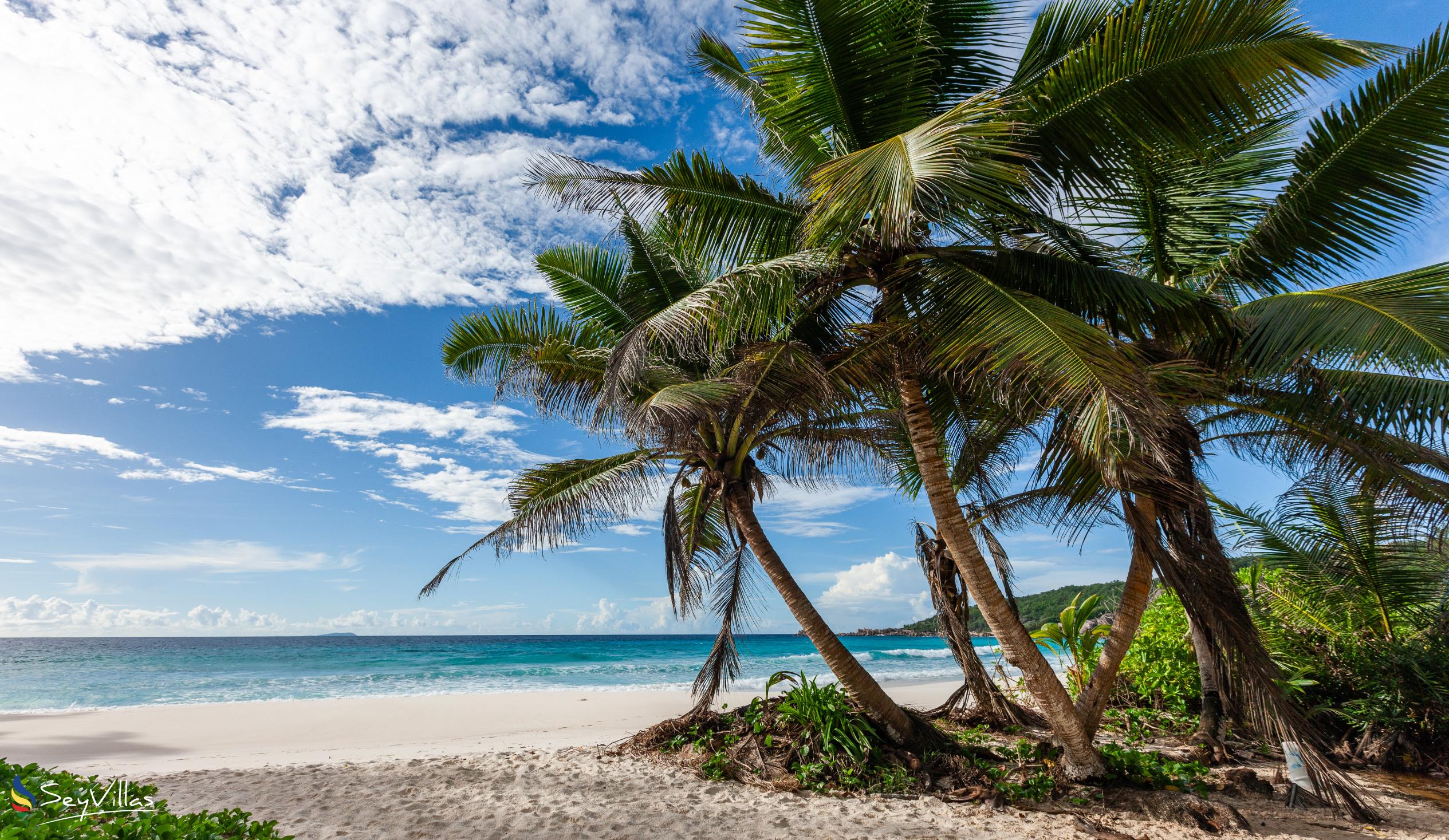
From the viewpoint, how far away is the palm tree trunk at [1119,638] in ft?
18.8

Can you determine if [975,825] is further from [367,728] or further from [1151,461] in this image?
[367,728]

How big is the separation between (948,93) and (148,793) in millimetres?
6544

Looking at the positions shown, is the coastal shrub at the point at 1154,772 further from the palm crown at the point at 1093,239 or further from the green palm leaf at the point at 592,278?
the green palm leaf at the point at 592,278

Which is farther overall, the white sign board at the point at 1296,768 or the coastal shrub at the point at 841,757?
the coastal shrub at the point at 841,757

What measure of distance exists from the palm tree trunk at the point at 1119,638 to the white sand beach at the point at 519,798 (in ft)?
3.01


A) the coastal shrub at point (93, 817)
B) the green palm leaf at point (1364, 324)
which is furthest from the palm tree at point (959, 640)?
the coastal shrub at point (93, 817)

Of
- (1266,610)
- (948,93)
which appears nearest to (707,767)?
(948,93)

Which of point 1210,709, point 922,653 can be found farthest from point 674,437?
point 922,653

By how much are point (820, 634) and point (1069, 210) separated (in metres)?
4.53

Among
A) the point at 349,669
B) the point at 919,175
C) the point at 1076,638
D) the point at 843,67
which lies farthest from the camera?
the point at 349,669

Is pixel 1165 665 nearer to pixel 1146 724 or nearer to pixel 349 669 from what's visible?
pixel 1146 724

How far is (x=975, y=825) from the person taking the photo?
503 centimetres

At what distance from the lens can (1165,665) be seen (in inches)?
352

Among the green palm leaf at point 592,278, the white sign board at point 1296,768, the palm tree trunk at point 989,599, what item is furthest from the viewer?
the green palm leaf at point 592,278
